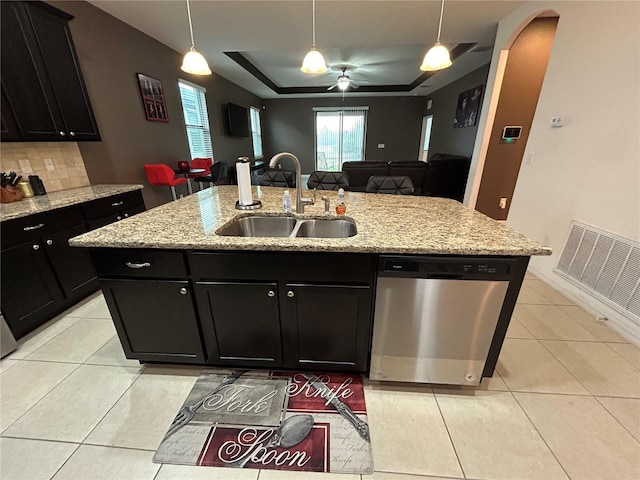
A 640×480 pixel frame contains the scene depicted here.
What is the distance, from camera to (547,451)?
3.96 feet

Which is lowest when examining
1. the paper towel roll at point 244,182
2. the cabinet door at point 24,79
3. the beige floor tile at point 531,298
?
the beige floor tile at point 531,298

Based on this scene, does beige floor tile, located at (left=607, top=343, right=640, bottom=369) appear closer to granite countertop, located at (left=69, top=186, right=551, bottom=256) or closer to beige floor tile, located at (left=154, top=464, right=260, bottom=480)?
granite countertop, located at (left=69, top=186, right=551, bottom=256)

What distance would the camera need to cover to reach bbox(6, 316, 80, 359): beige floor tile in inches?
71.1

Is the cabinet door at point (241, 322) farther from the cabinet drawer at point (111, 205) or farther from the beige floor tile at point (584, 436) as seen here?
the cabinet drawer at point (111, 205)


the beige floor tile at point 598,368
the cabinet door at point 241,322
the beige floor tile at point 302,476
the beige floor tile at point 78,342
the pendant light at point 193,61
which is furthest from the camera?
the pendant light at point 193,61

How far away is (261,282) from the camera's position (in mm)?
1345

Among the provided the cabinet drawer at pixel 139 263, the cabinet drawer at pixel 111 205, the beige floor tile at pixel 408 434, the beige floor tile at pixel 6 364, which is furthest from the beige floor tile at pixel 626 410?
the cabinet drawer at pixel 111 205

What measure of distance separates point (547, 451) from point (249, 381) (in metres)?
1.51

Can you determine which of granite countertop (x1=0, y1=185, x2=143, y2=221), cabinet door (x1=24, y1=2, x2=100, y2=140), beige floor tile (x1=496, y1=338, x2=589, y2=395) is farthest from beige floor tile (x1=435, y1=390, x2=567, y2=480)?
cabinet door (x1=24, y1=2, x2=100, y2=140)

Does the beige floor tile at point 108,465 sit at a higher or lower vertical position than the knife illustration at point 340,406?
lower

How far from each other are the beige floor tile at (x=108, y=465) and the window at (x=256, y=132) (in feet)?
25.3

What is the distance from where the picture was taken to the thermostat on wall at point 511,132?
3836 mm

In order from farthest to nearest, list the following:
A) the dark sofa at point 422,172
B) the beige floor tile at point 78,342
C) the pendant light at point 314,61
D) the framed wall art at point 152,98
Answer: the dark sofa at point 422,172, the framed wall art at point 152,98, the pendant light at point 314,61, the beige floor tile at point 78,342

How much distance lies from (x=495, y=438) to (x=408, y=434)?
16.1 inches
